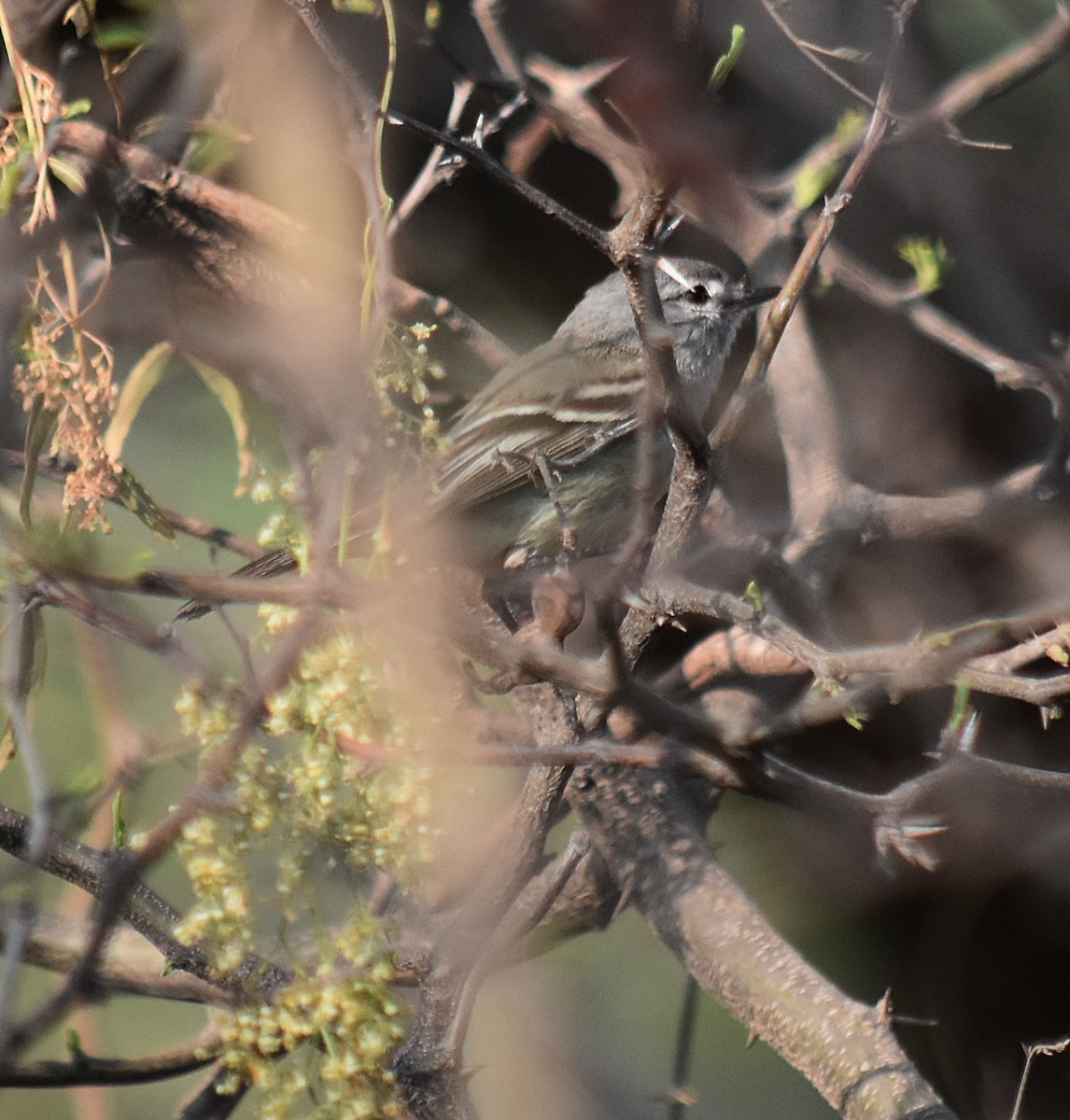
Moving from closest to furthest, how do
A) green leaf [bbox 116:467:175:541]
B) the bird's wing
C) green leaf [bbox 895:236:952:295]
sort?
green leaf [bbox 116:467:175:541]
green leaf [bbox 895:236:952:295]
the bird's wing

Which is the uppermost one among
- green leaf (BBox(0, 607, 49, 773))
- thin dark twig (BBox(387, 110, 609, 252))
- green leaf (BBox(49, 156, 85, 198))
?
green leaf (BBox(49, 156, 85, 198))

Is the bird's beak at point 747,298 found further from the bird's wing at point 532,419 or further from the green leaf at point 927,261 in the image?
the green leaf at point 927,261

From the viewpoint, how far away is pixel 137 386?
2475 millimetres

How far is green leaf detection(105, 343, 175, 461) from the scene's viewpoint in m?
2.38

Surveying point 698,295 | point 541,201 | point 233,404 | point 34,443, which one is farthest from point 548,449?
point 541,201

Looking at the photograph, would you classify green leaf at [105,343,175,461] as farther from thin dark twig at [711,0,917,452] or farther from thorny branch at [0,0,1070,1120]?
thin dark twig at [711,0,917,452]

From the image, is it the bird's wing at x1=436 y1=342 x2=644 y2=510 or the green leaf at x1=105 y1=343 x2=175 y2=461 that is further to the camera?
the bird's wing at x1=436 y1=342 x2=644 y2=510

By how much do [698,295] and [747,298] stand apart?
180mm

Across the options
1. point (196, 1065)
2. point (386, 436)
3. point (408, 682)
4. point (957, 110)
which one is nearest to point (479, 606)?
point (386, 436)

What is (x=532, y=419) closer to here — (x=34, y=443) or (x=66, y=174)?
(x=66, y=174)

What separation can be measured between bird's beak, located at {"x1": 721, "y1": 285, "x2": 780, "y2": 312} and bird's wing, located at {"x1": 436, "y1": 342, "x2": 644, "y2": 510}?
26cm

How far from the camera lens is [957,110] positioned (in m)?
2.35

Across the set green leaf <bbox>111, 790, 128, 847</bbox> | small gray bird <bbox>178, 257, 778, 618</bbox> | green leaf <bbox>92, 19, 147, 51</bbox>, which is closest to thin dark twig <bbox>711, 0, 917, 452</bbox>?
green leaf <bbox>111, 790, 128, 847</bbox>

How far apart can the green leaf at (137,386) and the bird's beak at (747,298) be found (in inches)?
49.8
